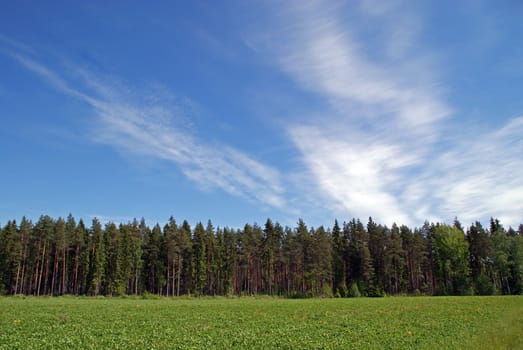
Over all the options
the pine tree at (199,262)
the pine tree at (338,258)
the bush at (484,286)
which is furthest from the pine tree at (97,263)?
the bush at (484,286)

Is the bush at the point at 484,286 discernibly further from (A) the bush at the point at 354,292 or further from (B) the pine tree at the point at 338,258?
(B) the pine tree at the point at 338,258

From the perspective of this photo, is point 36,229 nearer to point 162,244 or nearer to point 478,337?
point 162,244

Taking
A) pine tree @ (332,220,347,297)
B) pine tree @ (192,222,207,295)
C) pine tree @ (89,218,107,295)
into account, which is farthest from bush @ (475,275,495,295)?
pine tree @ (89,218,107,295)

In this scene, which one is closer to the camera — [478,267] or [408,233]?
[478,267]

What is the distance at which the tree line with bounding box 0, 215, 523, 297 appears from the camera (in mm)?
86688

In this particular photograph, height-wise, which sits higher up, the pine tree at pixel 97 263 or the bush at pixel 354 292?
the pine tree at pixel 97 263

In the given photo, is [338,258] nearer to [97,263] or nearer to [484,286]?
[484,286]

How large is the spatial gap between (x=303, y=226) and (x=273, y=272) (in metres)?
18.2

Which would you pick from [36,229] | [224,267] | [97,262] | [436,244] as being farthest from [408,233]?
[36,229]

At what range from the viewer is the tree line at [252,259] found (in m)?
86.7

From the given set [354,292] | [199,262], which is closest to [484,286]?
[354,292]

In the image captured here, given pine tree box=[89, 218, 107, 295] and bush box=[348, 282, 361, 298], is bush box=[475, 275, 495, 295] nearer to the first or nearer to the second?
bush box=[348, 282, 361, 298]

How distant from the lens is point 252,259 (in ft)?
349

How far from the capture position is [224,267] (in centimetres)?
10275
